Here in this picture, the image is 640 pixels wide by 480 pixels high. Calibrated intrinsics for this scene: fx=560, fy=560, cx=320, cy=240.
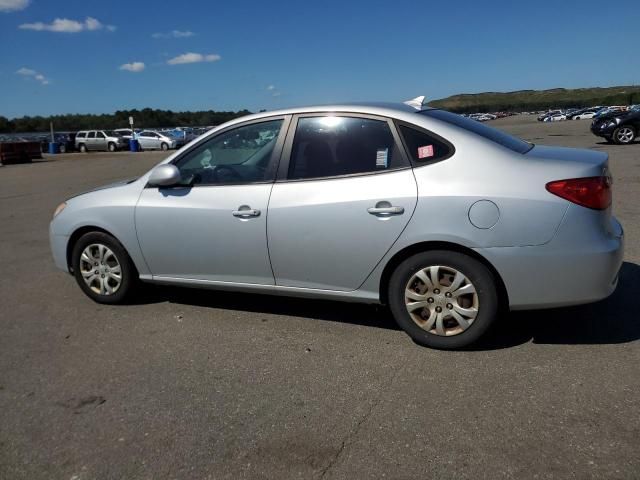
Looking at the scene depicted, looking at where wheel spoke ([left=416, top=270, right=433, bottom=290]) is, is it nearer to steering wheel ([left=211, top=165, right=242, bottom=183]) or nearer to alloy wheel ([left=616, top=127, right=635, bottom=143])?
steering wheel ([left=211, top=165, right=242, bottom=183])

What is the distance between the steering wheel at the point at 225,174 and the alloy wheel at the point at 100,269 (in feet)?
4.00

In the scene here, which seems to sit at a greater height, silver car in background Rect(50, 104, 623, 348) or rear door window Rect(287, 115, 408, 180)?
rear door window Rect(287, 115, 408, 180)

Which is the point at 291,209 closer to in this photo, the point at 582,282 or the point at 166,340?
the point at 166,340

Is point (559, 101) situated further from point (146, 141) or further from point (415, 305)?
point (415, 305)

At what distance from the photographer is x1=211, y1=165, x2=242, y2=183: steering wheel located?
4.35 metres

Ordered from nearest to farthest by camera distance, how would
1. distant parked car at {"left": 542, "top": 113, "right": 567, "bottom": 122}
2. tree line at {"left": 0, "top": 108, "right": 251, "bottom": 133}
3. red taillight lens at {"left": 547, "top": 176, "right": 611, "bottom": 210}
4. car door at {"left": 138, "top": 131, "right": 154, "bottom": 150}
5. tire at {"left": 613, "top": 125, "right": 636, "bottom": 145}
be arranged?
red taillight lens at {"left": 547, "top": 176, "right": 611, "bottom": 210} < tire at {"left": 613, "top": 125, "right": 636, "bottom": 145} < car door at {"left": 138, "top": 131, "right": 154, "bottom": 150} < distant parked car at {"left": 542, "top": 113, "right": 567, "bottom": 122} < tree line at {"left": 0, "top": 108, "right": 251, "bottom": 133}

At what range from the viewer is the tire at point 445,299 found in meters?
3.61

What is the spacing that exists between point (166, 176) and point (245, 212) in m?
0.74

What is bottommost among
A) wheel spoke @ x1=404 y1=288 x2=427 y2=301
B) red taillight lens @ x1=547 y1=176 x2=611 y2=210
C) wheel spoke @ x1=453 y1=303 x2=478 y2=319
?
wheel spoke @ x1=453 y1=303 x2=478 y2=319

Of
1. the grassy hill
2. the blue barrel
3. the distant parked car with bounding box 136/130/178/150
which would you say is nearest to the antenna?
the distant parked car with bounding box 136/130/178/150

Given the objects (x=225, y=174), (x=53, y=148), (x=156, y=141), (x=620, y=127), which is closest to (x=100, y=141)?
(x=53, y=148)

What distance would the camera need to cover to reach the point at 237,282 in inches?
172

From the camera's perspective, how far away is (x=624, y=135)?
20.2 meters

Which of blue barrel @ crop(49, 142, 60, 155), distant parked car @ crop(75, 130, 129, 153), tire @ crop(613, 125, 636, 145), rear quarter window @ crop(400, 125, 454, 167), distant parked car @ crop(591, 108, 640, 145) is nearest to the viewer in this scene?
rear quarter window @ crop(400, 125, 454, 167)
